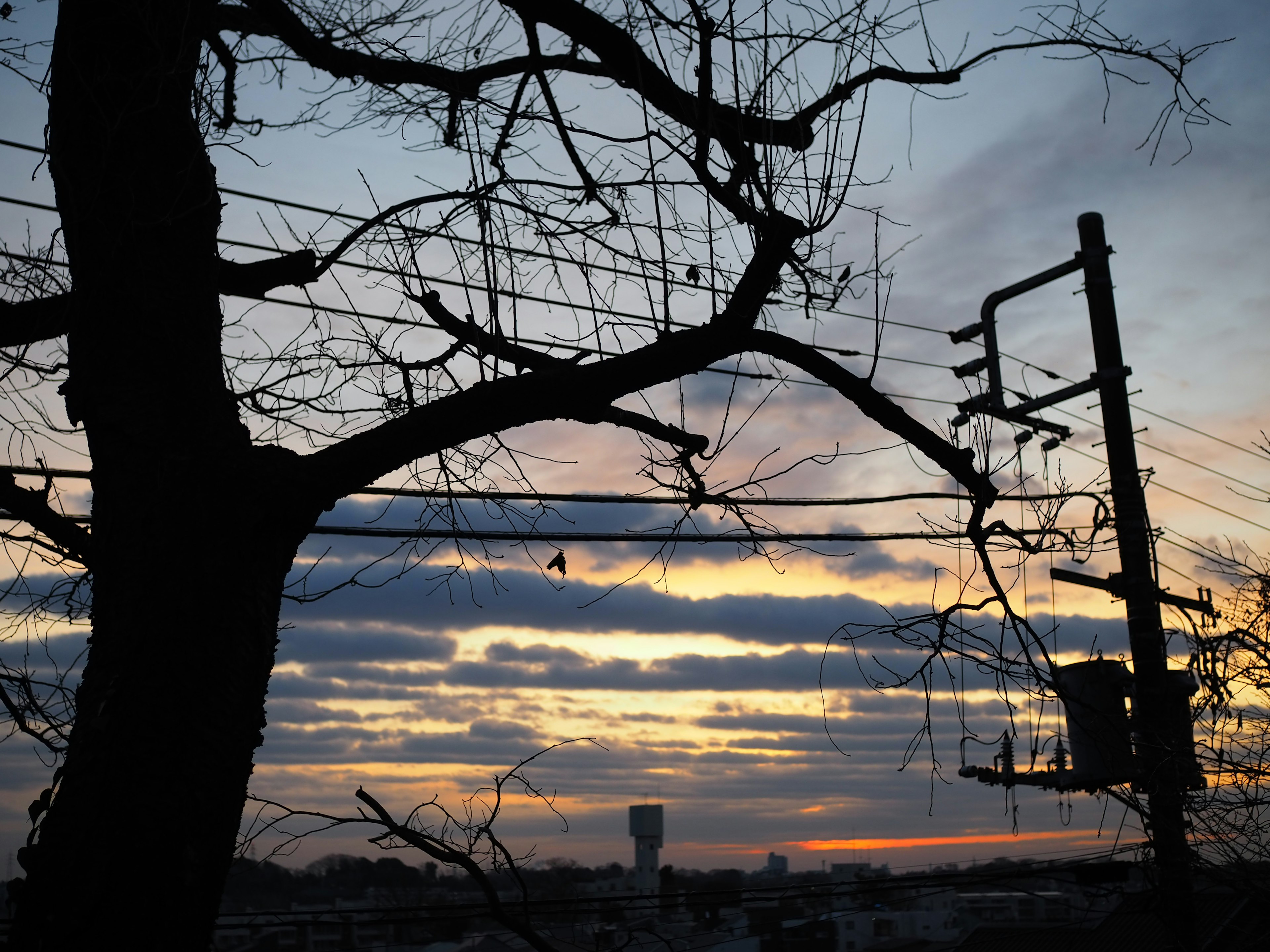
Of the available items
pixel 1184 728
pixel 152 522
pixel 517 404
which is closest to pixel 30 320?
pixel 152 522

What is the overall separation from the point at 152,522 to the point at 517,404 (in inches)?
42.7

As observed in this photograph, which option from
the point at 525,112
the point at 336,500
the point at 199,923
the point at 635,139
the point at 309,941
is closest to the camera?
the point at 199,923

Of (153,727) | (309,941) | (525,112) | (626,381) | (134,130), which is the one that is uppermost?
(525,112)

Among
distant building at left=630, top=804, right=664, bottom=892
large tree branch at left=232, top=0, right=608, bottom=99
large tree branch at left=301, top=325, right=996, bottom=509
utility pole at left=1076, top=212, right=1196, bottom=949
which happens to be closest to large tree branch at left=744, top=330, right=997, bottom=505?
large tree branch at left=301, top=325, right=996, bottom=509

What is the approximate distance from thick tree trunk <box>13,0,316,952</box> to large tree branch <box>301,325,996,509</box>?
164 mm

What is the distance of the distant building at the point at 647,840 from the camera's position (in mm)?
7590

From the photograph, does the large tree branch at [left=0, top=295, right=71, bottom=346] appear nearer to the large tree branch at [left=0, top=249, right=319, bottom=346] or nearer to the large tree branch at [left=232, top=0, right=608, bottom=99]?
the large tree branch at [left=0, top=249, right=319, bottom=346]

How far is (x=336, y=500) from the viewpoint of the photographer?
2.94 m

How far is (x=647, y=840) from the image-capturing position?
Answer: 26.5ft

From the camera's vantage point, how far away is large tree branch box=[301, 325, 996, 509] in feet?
9.55

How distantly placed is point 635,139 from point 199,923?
3.12 m

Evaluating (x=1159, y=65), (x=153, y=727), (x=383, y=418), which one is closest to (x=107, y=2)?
(x=383, y=418)

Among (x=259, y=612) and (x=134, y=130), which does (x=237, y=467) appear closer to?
(x=259, y=612)

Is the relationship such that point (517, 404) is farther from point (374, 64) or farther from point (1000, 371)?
point (1000, 371)
